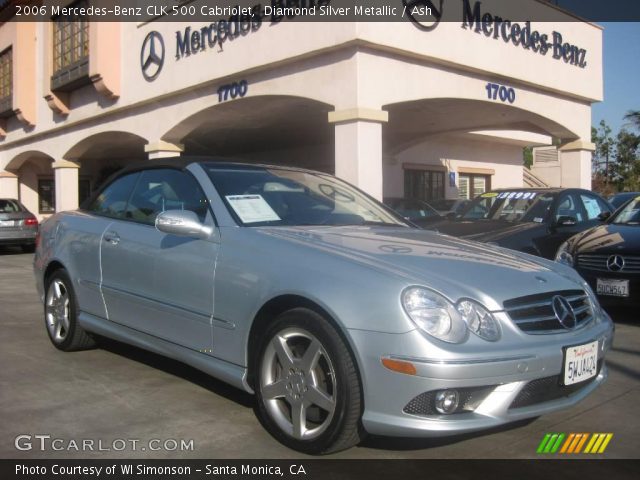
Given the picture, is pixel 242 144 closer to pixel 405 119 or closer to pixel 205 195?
pixel 405 119

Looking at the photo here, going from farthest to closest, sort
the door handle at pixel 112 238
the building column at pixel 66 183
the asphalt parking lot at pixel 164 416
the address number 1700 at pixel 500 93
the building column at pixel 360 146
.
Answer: the building column at pixel 66 183 < the address number 1700 at pixel 500 93 < the building column at pixel 360 146 < the door handle at pixel 112 238 < the asphalt parking lot at pixel 164 416

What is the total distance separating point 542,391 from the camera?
3.03 metres

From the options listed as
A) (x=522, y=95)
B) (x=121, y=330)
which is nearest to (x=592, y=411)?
(x=121, y=330)

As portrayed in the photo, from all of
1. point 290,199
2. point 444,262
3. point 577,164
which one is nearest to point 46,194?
point 577,164

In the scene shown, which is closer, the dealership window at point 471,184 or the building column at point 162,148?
the building column at point 162,148

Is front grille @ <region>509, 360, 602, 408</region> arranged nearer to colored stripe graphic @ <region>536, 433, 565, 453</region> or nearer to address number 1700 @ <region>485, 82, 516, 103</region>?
colored stripe graphic @ <region>536, 433, 565, 453</region>

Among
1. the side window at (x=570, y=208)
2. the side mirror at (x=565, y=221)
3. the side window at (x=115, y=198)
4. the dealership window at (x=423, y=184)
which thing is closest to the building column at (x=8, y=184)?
the dealership window at (x=423, y=184)

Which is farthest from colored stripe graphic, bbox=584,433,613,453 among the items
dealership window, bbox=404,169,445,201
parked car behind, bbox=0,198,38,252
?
dealership window, bbox=404,169,445,201

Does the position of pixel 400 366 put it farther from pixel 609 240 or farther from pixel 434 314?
pixel 609 240

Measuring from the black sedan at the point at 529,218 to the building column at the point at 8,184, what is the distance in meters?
20.0

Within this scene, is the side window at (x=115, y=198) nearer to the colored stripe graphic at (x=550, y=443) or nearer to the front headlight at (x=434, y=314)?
the front headlight at (x=434, y=314)

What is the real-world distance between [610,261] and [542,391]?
3.64 meters

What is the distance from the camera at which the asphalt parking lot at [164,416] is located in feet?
10.7

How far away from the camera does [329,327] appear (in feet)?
9.84
